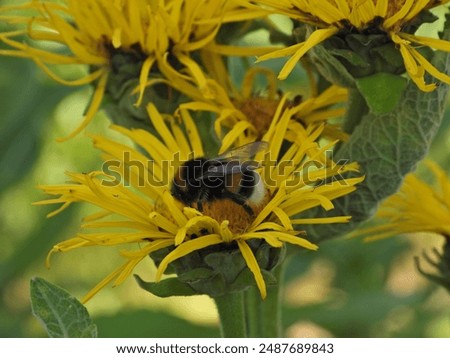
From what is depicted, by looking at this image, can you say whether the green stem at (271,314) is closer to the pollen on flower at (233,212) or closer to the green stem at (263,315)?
the green stem at (263,315)

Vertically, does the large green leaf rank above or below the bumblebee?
below

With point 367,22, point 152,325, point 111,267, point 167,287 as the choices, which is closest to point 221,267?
point 167,287

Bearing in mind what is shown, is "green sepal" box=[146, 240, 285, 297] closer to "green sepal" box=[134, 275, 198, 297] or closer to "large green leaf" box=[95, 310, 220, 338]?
"green sepal" box=[134, 275, 198, 297]

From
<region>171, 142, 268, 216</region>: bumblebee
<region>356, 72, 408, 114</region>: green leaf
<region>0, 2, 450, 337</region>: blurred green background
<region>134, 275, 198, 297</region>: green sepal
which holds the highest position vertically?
<region>356, 72, 408, 114</region>: green leaf

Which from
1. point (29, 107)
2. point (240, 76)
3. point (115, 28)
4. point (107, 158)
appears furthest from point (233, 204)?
point (29, 107)

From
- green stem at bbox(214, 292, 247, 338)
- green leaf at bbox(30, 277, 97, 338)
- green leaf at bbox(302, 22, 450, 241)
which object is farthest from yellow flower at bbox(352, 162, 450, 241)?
green leaf at bbox(30, 277, 97, 338)

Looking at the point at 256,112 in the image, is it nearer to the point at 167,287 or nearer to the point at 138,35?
the point at 138,35

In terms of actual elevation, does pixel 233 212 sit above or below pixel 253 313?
above
